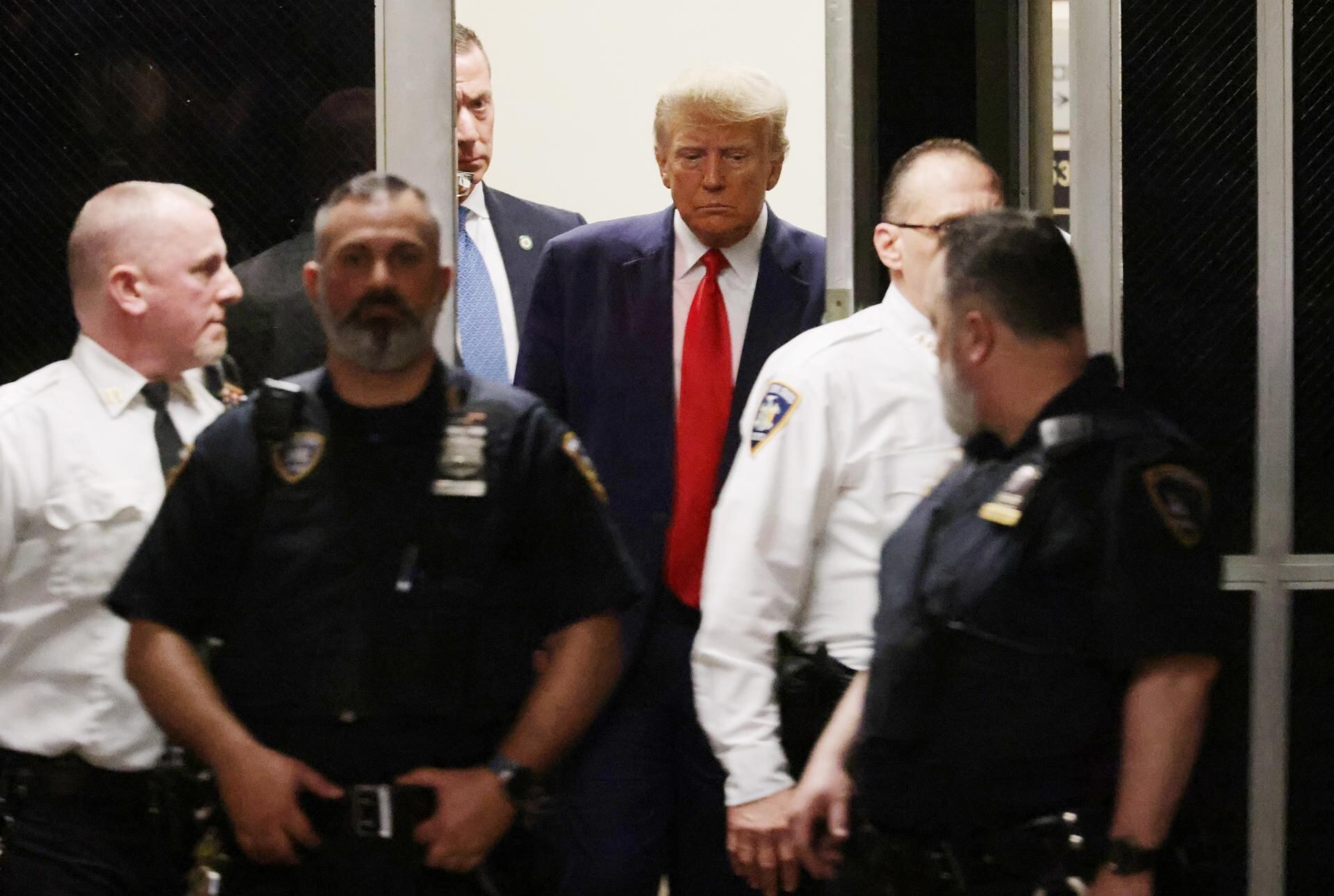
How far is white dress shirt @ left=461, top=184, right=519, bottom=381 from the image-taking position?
3445 millimetres

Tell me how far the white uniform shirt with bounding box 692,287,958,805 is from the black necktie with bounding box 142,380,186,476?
0.81 metres

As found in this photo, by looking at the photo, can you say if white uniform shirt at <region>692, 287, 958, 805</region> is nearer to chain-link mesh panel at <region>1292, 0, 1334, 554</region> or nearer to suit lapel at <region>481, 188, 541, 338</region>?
chain-link mesh panel at <region>1292, 0, 1334, 554</region>

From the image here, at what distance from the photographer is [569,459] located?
2.12 metres

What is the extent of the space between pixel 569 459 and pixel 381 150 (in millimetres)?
792

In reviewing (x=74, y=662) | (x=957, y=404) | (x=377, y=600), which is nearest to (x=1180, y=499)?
(x=957, y=404)

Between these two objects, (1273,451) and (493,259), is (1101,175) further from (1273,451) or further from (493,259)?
(493,259)

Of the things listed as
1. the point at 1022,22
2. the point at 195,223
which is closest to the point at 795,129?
the point at 1022,22

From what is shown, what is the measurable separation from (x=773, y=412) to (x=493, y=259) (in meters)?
1.29

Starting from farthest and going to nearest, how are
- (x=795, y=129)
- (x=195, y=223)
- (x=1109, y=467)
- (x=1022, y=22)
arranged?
1. (x=795, y=129)
2. (x=1022, y=22)
3. (x=195, y=223)
4. (x=1109, y=467)

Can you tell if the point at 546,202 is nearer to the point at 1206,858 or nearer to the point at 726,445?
the point at 726,445

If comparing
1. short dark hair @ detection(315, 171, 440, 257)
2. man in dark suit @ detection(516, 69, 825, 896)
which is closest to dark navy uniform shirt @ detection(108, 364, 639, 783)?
short dark hair @ detection(315, 171, 440, 257)

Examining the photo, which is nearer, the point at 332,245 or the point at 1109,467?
the point at 1109,467

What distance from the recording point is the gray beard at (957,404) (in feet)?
6.82

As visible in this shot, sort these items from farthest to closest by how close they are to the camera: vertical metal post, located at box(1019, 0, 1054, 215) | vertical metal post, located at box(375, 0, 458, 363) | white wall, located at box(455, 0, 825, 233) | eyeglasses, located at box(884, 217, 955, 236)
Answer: white wall, located at box(455, 0, 825, 233), vertical metal post, located at box(1019, 0, 1054, 215), vertical metal post, located at box(375, 0, 458, 363), eyeglasses, located at box(884, 217, 955, 236)
